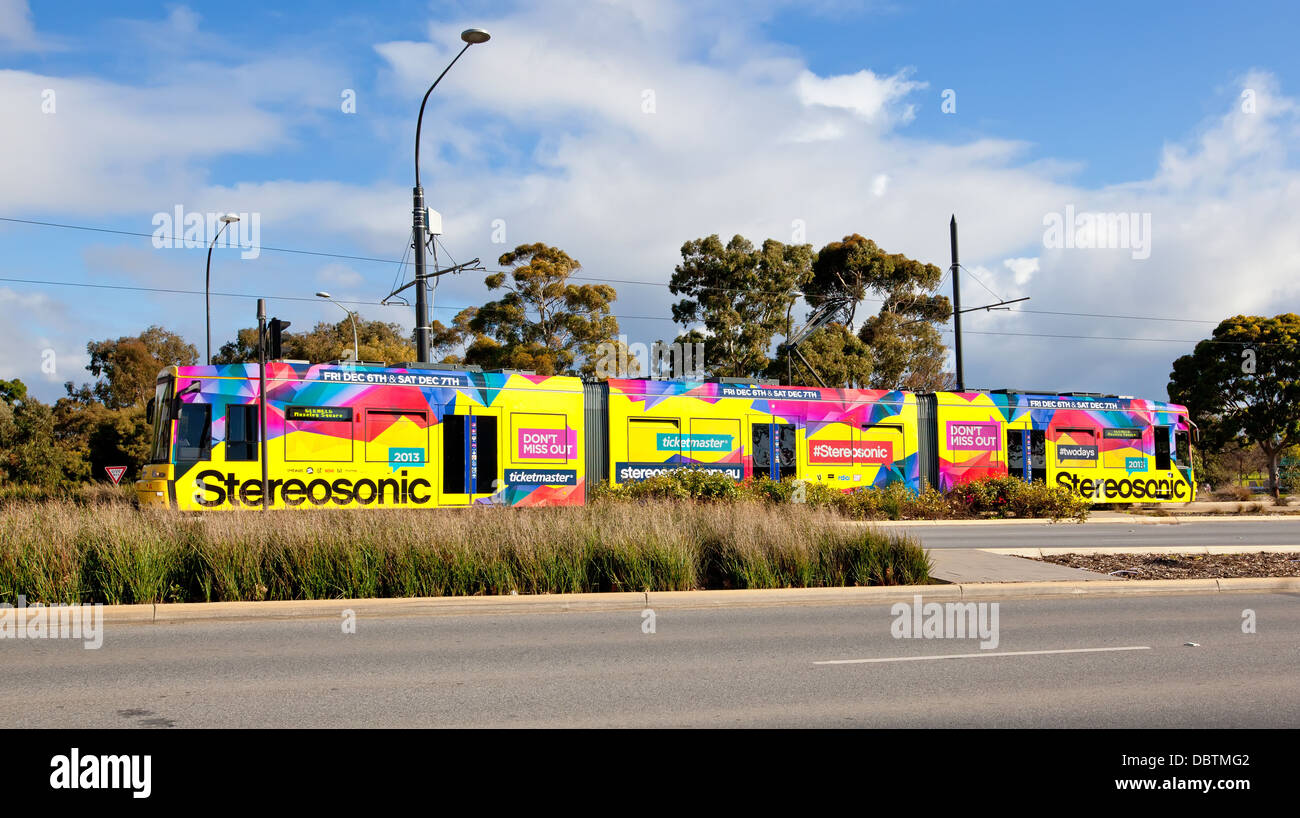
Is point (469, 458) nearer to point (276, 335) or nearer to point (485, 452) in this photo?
point (485, 452)

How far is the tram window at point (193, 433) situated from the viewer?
18.7 meters

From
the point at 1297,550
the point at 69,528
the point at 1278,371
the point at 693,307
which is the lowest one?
the point at 1297,550

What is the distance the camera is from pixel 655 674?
7.68m

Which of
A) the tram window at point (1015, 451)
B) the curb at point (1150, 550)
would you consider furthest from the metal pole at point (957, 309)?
the curb at point (1150, 550)

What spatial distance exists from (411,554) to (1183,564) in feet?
35.0

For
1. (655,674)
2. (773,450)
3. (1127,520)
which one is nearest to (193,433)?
(773,450)

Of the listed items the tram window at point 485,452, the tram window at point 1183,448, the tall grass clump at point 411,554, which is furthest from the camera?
Answer: the tram window at point 1183,448

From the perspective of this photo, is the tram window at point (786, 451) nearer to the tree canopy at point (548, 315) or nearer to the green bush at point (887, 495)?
the green bush at point (887, 495)

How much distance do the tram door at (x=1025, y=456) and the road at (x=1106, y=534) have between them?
3373 millimetres

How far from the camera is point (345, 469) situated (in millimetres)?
20234

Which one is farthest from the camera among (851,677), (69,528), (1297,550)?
(1297,550)
